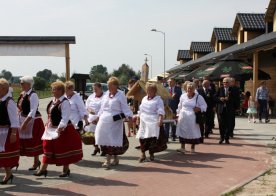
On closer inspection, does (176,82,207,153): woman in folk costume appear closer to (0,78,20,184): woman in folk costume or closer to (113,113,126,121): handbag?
(113,113,126,121): handbag

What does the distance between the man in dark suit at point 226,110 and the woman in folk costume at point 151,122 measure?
3.46m

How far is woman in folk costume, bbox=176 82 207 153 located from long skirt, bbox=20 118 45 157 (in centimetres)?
382

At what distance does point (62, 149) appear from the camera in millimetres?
8688


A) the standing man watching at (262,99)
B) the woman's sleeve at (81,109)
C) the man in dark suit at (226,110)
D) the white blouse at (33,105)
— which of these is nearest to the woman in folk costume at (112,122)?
the woman's sleeve at (81,109)

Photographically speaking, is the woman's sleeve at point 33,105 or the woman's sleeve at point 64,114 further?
the woman's sleeve at point 33,105

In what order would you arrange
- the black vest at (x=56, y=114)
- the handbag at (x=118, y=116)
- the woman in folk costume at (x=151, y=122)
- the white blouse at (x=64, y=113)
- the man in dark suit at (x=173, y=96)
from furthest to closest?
the man in dark suit at (x=173, y=96)
the woman in folk costume at (x=151, y=122)
the handbag at (x=118, y=116)
the black vest at (x=56, y=114)
the white blouse at (x=64, y=113)

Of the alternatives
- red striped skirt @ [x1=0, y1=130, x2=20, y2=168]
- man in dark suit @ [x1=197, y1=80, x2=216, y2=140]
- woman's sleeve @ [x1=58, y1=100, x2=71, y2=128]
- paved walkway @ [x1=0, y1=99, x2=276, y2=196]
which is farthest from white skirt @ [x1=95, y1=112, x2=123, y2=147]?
man in dark suit @ [x1=197, y1=80, x2=216, y2=140]

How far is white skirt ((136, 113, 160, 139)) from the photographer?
1052 cm

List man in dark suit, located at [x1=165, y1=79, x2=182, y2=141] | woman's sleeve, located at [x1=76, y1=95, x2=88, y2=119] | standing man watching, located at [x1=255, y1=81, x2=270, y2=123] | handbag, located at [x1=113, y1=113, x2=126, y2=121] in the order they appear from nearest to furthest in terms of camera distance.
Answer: handbag, located at [x1=113, y1=113, x2=126, y2=121]
woman's sleeve, located at [x1=76, y1=95, x2=88, y2=119]
man in dark suit, located at [x1=165, y1=79, x2=182, y2=141]
standing man watching, located at [x1=255, y1=81, x2=270, y2=123]

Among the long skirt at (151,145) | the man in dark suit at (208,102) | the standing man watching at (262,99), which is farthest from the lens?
the standing man watching at (262,99)

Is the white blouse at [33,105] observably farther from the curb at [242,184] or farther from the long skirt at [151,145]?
the curb at [242,184]

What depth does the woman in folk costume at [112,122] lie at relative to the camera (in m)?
9.85

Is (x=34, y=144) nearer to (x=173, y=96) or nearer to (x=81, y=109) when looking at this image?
(x=81, y=109)

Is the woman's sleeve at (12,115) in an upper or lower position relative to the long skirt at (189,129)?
upper
